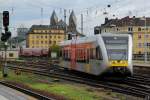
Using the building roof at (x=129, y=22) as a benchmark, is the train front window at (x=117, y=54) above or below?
below

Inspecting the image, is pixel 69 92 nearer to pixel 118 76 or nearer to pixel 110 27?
pixel 118 76

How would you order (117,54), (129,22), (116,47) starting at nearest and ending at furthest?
1. (117,54)
2. (116,47)
3. (129,22)

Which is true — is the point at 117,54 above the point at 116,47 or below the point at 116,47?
below

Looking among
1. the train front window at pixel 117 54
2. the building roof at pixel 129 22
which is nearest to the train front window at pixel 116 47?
the train front window at pixel 117 54

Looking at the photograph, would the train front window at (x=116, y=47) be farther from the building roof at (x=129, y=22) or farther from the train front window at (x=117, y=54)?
the building roof at (x=129, y=22)

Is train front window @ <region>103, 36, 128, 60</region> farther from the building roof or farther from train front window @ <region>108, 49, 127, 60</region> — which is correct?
the building roof

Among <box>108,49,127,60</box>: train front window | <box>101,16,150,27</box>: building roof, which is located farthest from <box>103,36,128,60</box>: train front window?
<box>101,16,150,27</box>: building roof

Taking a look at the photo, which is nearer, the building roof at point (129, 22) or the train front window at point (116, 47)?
the train front window at point (116, 47)

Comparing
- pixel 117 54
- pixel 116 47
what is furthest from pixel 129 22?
pixel 117 54

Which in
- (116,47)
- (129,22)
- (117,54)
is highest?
(129,22)

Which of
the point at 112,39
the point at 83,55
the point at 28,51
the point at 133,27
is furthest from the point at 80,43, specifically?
the point at 133,27

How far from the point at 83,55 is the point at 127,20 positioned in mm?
130881

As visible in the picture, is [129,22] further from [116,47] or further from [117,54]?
[117,54]

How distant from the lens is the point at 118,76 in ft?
115
